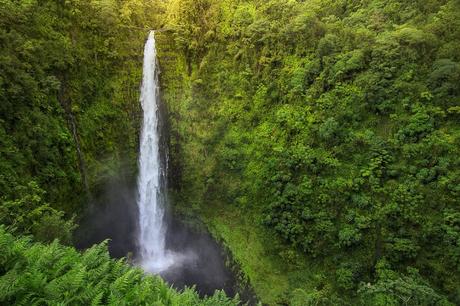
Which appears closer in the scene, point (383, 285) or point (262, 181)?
point (383, 285)

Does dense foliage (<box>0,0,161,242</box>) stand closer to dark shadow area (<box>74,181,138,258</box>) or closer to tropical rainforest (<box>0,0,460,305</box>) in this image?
tropical rainforest (<box>0,0,460,305</box>)

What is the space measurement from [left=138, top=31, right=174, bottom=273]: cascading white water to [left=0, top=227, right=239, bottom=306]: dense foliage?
1252 centimetres

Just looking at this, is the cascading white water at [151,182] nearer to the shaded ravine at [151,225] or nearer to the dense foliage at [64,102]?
the shaded ravine at [151,225]

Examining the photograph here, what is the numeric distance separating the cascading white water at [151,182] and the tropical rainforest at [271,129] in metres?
0.55

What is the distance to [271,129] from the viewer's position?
664 inches

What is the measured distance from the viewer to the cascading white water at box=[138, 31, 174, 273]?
18.1 meters

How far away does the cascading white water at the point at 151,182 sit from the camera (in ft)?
59.3

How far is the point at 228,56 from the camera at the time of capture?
62.7 feet

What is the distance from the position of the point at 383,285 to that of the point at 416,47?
30.3 feet

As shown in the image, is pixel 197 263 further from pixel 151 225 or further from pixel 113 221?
pixel 113 221

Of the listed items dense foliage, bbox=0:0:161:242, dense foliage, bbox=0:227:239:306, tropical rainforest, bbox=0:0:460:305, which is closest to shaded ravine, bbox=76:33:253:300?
tropical rainforest, bbox=0:0:460:305

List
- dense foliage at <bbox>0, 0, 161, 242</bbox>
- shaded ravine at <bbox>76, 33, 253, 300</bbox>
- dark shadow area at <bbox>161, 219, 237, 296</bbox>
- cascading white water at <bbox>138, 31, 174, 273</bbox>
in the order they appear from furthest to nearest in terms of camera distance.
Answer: cascading white water at <bbox>138, 31, 174, 273</bbox>, shaded ravine at <bbox>76, 33, 253, 300</bbox>, dark shadow area at <bbox>161, 219, 237, 296</bbox>, dense foliage at <bbox>0, 0, 161, 242</bbox>

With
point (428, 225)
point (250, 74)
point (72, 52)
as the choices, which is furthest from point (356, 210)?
point (72, 52)

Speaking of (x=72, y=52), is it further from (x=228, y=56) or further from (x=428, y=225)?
(x=428, y=225)
